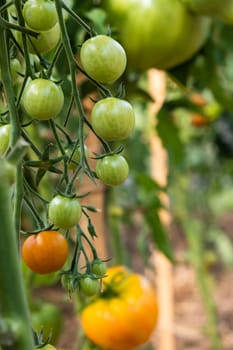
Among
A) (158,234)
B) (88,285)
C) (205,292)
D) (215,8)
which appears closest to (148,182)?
(158,234)

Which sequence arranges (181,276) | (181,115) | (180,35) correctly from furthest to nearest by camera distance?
(181,276) < (181,115) < (180,35)

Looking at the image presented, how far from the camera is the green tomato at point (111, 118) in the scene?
0.90ft

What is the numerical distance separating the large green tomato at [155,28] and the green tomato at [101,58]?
15.0 inches

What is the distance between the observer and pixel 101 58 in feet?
0.89

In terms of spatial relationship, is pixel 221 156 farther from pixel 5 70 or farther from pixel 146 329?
pixel 5 70

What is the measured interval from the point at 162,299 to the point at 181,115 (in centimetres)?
62

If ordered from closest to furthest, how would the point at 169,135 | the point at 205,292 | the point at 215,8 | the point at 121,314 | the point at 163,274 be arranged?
the point at 215,8, the point at 121,314, the point at 169,135, the point at 205,292, the point at 163,274

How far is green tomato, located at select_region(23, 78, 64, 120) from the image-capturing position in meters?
0.28

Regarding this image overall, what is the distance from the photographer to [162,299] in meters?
1.58

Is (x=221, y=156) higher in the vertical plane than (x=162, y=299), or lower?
higher

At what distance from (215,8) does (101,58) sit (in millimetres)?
368

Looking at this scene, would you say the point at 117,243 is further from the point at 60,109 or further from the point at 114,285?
the point at 60,109

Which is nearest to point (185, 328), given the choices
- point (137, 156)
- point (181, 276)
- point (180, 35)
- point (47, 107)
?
point (181, 276)

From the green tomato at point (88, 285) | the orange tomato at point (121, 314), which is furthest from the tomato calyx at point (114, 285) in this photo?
the green tomato at point (88, 285)
